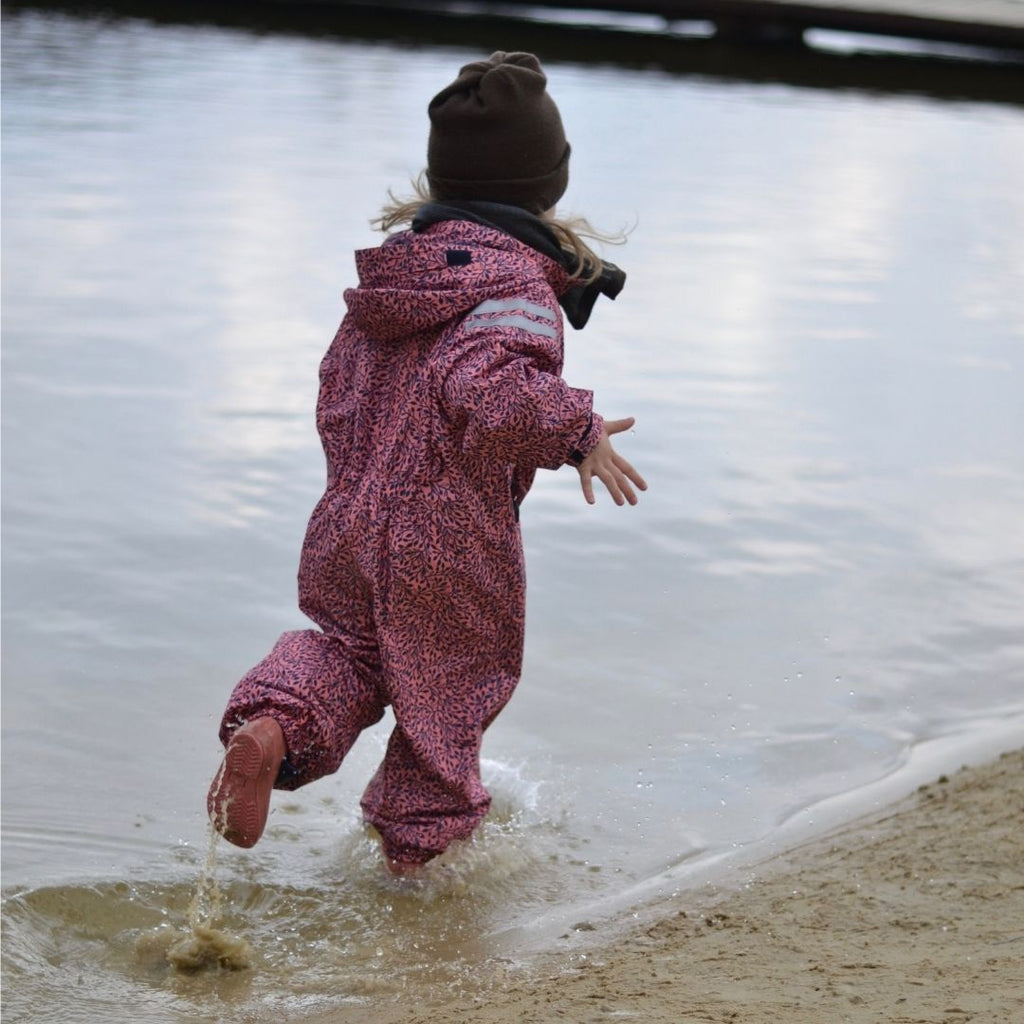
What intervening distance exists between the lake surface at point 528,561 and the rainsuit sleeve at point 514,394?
0.83m

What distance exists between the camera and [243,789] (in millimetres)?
2645

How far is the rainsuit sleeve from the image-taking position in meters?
2.68

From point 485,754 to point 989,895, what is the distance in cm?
118

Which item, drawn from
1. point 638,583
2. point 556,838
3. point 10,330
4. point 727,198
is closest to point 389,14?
point 727,198

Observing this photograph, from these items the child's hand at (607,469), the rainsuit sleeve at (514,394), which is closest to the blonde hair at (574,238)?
the rainsuit sleeve at (514,394)

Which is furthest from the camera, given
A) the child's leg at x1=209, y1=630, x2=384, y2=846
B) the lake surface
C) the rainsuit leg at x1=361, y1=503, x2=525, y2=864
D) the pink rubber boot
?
the lake surface

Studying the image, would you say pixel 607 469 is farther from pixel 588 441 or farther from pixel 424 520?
pixel 424 520

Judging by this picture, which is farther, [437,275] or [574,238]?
[574,238]

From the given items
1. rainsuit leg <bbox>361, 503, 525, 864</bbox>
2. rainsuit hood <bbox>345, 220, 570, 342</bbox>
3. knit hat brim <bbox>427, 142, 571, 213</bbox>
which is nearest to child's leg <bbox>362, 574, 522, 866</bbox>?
rainsuit leg <bbox>361, 503, 525, 864</bbox>

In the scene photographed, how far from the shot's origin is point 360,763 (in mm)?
3586

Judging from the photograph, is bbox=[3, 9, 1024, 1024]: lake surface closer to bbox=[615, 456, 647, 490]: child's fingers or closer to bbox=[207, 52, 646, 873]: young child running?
bbox=[207, 52, 646, 873]: young child running

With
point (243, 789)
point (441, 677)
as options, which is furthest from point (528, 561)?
point (243, 789)

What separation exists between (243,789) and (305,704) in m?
0.20

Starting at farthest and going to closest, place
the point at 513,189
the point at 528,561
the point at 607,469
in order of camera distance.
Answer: the point at 528,561, the point at 513,189, the point at 607,469
